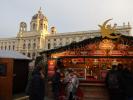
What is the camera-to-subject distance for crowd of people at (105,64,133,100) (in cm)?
775

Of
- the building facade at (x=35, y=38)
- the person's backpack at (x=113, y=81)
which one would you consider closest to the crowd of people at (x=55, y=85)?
the person's backpack at (x=113, y=81)

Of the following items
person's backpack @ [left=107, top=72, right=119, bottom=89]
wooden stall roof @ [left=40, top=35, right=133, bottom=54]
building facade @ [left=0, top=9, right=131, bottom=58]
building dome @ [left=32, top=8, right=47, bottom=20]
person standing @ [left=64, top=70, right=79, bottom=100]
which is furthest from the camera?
building dome @ [left=32, top=8, right=47, bottom=20]

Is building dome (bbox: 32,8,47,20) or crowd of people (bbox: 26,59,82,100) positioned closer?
crowd of people (bbox: 26,59,82,100)

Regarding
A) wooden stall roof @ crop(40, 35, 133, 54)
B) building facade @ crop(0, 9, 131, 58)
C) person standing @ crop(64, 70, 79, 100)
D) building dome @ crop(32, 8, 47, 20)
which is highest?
building dome @ crop(32, 8, 47, 20)

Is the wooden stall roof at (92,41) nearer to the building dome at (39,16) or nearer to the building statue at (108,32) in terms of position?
the building statue at (108,32)

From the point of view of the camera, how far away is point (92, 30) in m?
65.5

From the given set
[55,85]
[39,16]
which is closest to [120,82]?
[55,85]

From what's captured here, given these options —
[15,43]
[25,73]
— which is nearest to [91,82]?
[25,73]

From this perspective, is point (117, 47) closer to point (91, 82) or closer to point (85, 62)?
point (85, 62)

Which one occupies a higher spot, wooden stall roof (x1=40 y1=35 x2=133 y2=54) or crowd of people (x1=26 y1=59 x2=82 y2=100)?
wooden stall roof (x1=40 y1=35 x2=133 y2=54)

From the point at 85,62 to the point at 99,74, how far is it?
0.92m

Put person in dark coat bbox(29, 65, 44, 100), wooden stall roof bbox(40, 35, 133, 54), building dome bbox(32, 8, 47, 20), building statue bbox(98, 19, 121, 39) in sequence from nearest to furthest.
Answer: person in dark coat bbox(29, 65, 44, 100)
building statue bbox(98, 19, 121, 39)
wooden stall roof bbox(40, 35, 133, 54)
building dome bbox(32, 8, 47, 20)

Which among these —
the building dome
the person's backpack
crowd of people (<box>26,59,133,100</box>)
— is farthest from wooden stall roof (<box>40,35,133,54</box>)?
the building dome

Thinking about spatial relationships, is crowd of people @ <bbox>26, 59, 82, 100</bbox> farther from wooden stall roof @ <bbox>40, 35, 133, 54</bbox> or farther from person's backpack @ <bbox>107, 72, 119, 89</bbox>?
wooden stall roof @ <bbox>40, 35, 133, 54</bbox>
